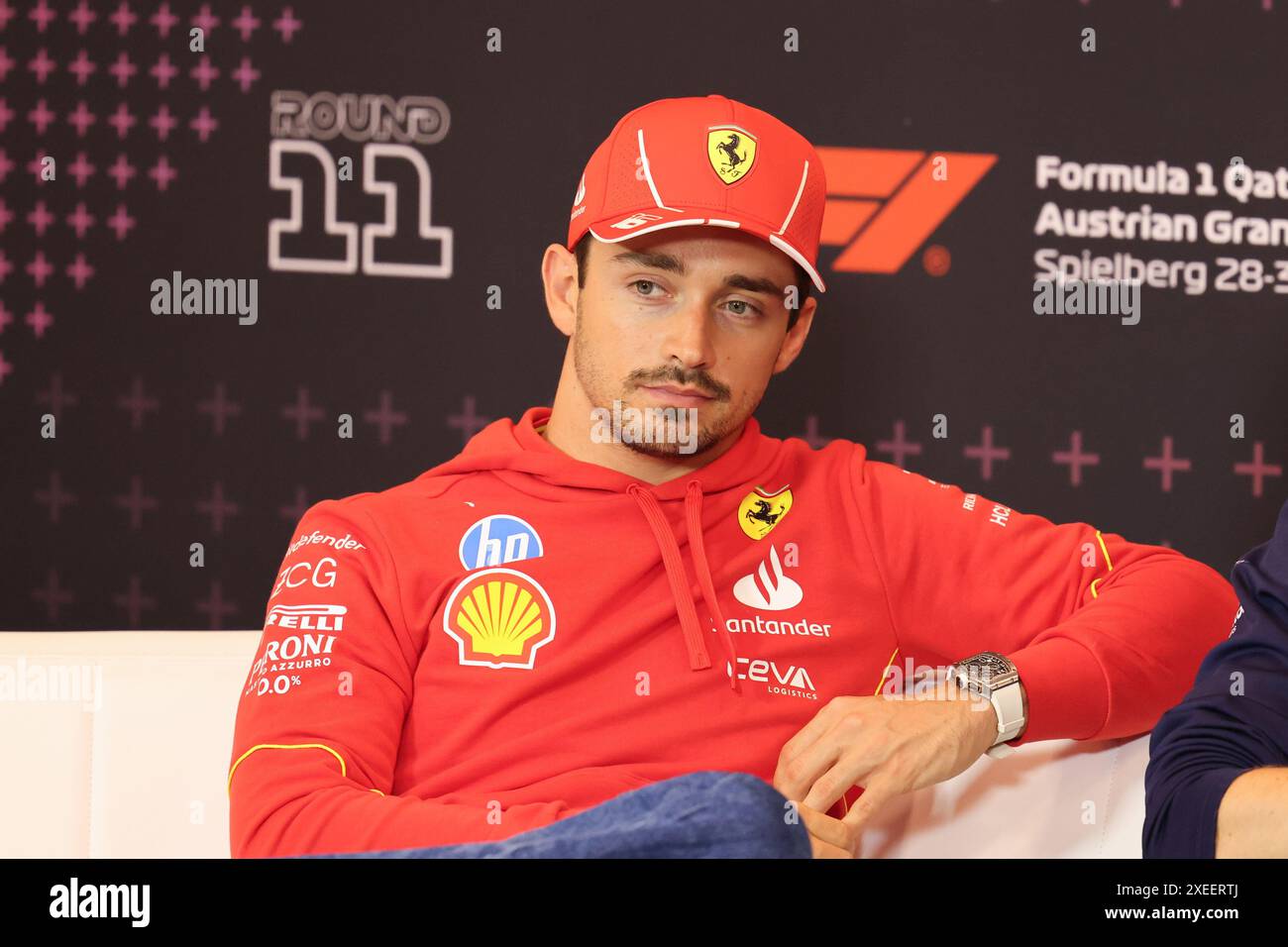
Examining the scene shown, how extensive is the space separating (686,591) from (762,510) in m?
0.18

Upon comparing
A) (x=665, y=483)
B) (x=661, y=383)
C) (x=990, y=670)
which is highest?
(x=661, y=383)

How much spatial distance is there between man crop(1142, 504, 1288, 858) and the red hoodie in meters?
0.28

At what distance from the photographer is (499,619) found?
61.6 inches

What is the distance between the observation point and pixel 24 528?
2104mm

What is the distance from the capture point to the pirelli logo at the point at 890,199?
2182 millimetres

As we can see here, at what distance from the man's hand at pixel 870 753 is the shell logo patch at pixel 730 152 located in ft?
2.03

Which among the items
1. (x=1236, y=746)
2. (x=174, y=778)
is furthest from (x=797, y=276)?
(x=174, y=778)

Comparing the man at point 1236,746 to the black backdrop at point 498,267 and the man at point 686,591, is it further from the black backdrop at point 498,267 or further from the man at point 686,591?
the black backdrop at point 498,267

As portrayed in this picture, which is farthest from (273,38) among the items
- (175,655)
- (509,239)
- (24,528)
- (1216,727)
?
(1216,727)

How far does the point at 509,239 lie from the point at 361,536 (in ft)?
2.34

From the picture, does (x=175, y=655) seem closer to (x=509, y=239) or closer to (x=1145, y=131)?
(x=509, y=239)

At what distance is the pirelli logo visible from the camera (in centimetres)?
218

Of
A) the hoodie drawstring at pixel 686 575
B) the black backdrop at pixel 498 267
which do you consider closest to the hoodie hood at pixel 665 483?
the hoodie drawstring at pixel 686 575

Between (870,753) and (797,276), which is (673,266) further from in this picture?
(870,753)
